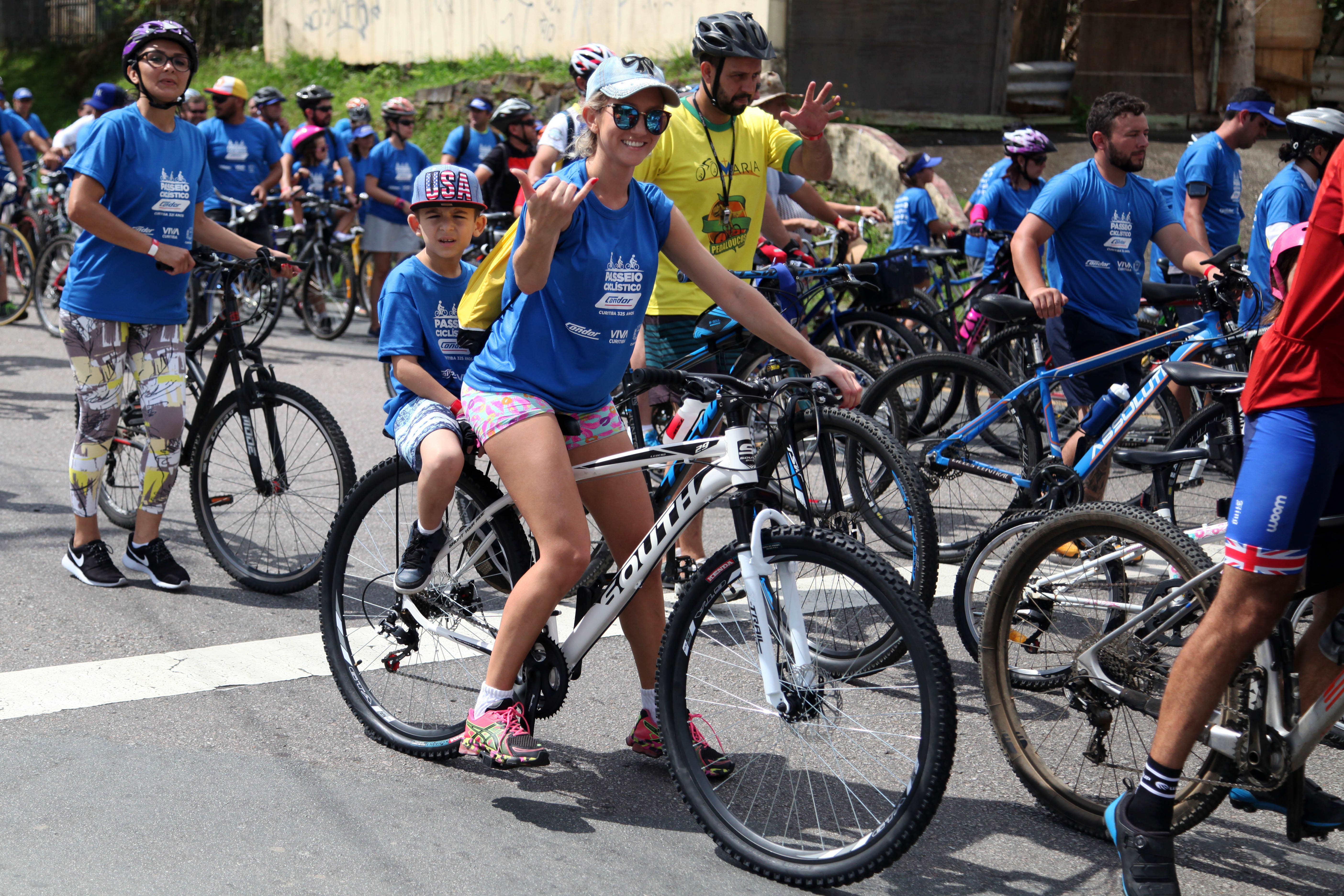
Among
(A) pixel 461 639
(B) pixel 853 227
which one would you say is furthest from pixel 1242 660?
(B) pixel 853 227

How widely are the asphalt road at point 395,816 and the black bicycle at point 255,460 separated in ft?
2.69

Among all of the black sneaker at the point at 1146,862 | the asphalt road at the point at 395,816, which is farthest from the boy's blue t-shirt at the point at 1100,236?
the black sneaker at the point at 1146,862

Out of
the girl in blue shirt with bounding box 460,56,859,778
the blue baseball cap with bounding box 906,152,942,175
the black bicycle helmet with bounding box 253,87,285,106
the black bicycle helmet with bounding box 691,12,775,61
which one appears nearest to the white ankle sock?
the girl in blue shirt with bounding box 460,56,859,778

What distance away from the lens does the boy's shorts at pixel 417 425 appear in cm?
409

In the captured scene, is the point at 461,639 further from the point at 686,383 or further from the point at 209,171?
the point at 209,171

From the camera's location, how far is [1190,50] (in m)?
18.6

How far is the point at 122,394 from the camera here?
5730 millimetres

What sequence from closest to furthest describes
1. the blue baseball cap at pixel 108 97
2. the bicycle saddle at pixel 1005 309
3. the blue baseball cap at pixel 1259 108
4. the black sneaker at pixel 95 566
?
the black sneaker at pixel 95 566
the bicycle saddle at pixel 1005 309
the blue baseball cap at pixel 1259 108
the blue baseball cap at pixel 108 97

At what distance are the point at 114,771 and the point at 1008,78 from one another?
15822mm

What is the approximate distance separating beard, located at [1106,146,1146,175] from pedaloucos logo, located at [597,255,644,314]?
322 cm

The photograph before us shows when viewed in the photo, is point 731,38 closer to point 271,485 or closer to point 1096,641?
point 271,485

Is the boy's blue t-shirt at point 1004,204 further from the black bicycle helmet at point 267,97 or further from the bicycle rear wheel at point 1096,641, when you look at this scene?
the black bicycle helmet at point 267,97

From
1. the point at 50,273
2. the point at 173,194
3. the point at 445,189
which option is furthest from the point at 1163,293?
the point at 50,273

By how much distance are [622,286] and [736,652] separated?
1.03 metres
